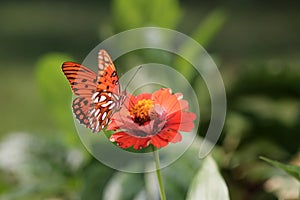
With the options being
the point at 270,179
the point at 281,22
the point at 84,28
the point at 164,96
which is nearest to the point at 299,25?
the point at 281,22

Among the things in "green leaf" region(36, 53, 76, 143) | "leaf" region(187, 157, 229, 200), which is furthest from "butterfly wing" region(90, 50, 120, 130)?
"green leaf" region(36, 53, 76, 143)

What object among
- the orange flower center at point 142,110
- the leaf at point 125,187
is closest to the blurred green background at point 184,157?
the leaf at point 125,187

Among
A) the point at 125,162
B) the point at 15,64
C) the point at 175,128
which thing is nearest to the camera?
the point at 175,128

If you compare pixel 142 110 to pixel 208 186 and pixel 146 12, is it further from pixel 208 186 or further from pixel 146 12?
pixel 146 12

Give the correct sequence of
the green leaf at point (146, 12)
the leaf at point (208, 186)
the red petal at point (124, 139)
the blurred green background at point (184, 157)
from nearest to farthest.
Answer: the red petal at point (124, 139)
the leaf at point (208, 186)
the blurred green background at point (184, 157)
the green leaf at point (146, 12)

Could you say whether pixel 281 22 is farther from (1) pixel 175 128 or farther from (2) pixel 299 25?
(1) pixel 175 128

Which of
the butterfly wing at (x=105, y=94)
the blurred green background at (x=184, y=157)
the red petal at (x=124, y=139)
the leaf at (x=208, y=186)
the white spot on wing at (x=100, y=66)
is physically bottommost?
the blurred green background at (x=184, y=157)

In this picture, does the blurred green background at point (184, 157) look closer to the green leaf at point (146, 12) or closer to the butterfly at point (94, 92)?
the green leaf at point (146, 12)
